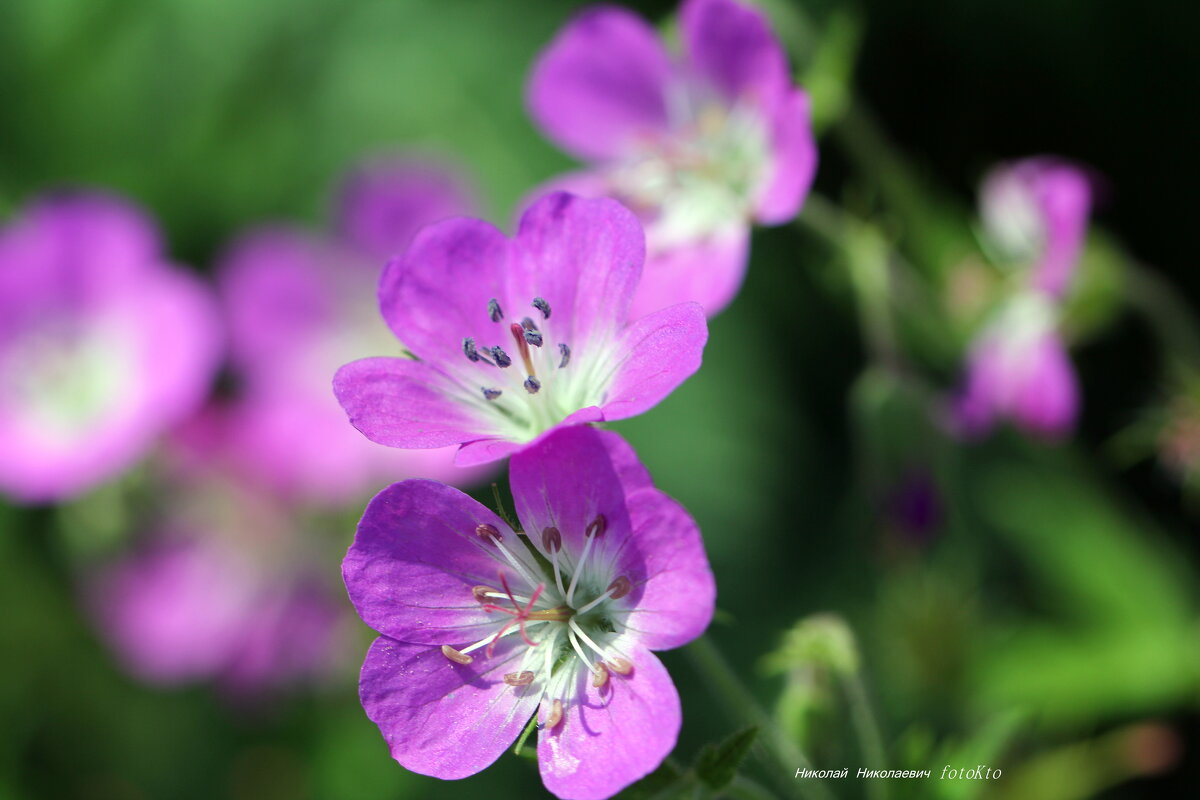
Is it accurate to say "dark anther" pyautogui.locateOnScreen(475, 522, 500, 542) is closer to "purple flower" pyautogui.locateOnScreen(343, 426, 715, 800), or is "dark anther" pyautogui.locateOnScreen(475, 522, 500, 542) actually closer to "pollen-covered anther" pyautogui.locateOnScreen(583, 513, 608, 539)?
"purple flower" pyautogui.locateOnScreen(343, 426, 715, 800)

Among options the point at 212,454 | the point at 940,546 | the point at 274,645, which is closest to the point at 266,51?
the point at 212,454

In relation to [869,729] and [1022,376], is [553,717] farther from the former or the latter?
[1022,376]

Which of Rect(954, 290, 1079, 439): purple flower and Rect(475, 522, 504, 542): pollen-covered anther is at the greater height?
Rect(475, 522, 504, 542): pollen-covered anther

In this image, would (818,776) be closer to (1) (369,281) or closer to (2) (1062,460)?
(2) (1062,460)

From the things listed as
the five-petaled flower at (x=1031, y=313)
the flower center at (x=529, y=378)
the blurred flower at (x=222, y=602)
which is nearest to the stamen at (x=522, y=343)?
the flower center at (x=529, y=378)

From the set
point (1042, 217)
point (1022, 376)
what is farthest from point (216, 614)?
point (1042, 217)

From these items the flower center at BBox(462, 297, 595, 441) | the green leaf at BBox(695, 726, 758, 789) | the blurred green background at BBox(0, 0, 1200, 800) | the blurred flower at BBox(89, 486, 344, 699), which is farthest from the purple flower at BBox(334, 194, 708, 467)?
the blurred flower at BBox(89, 486, 344, 699)
